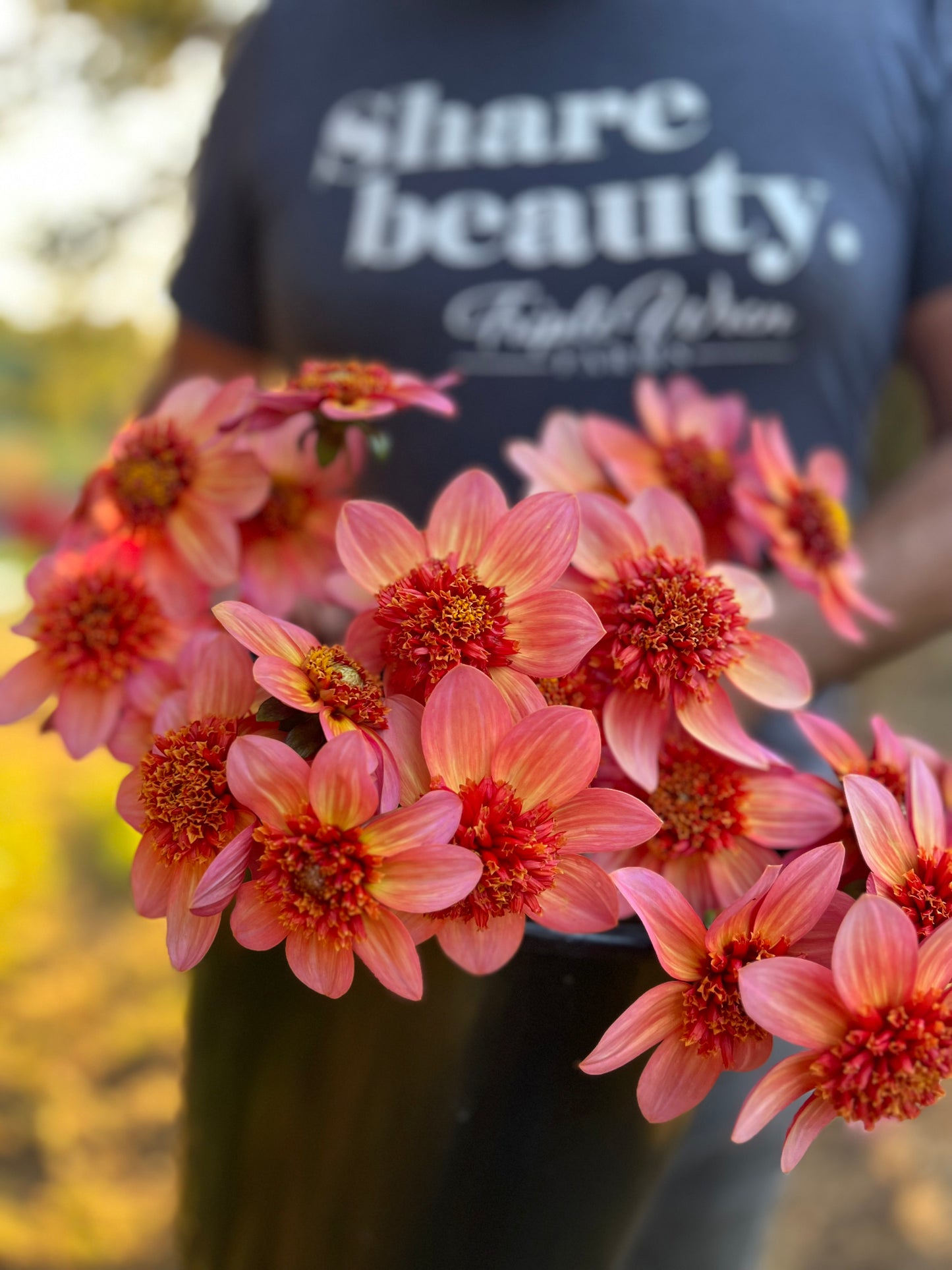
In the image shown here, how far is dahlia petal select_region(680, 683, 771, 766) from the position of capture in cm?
28

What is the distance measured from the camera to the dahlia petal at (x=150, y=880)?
27cm

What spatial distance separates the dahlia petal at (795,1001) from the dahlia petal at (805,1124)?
0.02 meters

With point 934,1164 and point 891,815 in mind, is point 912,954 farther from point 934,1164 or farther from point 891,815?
point 934,1164

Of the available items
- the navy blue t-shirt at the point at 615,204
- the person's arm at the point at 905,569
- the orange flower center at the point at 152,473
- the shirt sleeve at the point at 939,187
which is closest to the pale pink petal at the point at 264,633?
the orange flower center at the point at 152,473

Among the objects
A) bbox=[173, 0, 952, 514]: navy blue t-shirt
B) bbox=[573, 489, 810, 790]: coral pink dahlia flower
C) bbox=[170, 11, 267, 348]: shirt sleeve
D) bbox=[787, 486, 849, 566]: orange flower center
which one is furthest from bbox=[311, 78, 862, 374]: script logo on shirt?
bbox=[573, 489, 810, 790]: coral pink dahlia flower

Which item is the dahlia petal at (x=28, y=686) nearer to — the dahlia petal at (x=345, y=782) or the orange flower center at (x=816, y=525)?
the dahlia petal at (x=345, y=782)

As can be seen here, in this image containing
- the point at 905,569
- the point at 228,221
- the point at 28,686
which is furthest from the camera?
the point at 228,221

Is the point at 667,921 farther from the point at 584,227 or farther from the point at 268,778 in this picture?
the point at 584,227

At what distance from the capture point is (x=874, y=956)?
227 mm

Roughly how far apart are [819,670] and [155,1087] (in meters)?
1.40

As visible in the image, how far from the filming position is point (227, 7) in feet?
6.78

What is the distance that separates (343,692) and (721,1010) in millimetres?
124

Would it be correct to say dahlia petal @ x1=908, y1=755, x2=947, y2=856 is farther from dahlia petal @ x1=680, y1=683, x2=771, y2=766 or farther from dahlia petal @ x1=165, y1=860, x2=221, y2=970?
dahlia petal @ x1=165, y1=860, x2=221, y2=970

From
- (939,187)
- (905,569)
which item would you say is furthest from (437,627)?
(939,187)
